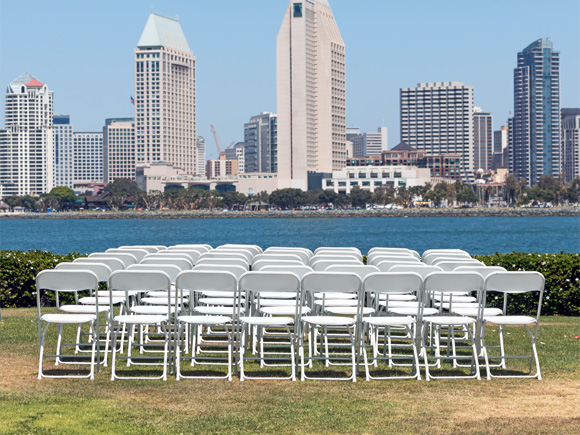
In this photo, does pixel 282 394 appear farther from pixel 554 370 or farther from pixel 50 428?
pixel 554 370

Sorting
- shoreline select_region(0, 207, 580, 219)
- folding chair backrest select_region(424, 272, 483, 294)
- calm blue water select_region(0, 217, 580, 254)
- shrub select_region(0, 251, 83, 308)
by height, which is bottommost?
calm blue water select_region(0, 217, 580, 254)

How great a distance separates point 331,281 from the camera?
292 inches

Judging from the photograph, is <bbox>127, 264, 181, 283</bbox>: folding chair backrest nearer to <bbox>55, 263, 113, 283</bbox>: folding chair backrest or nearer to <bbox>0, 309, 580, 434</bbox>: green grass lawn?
<bbox>55, 263, 113, 283</bbox>: folding chair backrest

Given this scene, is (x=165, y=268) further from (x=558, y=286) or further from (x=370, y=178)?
(x=370, y=178)

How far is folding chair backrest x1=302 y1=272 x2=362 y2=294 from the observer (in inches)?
289

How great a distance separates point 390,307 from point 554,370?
1.72 m

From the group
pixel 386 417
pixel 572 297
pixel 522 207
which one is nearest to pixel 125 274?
pixel 386 417

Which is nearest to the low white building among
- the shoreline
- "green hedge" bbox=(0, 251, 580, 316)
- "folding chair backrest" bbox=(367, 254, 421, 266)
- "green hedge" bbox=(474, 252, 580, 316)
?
the shoreline

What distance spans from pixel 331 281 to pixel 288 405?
4.28ft

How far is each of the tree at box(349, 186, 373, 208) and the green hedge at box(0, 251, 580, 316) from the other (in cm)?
16379

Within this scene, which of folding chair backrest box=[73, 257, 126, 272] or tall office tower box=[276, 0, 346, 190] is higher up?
tall office tower box=[276, 0, 346, 190]

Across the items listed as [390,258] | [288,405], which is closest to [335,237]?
[390,258]

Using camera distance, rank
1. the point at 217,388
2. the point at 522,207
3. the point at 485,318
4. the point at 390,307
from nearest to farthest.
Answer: the point at 217,388, the point at 485,318, the point at 390,307, the point at 522,207

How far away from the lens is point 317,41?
198 metres
